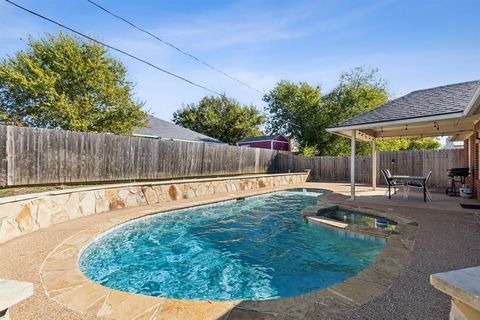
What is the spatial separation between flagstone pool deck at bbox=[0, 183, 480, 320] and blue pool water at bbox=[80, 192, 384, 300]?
0.52 metres

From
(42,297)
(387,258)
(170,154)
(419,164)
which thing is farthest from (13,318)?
(419,164)

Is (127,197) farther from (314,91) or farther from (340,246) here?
(314,91)

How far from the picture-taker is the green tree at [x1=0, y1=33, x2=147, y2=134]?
1267 cm

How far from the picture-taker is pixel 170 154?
10.2 metres

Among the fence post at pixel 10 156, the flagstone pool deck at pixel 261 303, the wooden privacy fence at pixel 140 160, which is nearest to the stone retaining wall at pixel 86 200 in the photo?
the flagstone pool deck at pixel 261 303

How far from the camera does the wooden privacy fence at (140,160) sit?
6.42 m

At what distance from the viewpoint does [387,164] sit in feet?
46.1

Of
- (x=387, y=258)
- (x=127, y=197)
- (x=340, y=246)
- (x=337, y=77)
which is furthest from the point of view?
(x=337, y=77)

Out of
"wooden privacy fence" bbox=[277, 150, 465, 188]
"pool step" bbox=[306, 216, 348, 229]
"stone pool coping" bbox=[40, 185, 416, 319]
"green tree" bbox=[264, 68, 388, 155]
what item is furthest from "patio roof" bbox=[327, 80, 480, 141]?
"green tree" bbox=[264, 68, 388, 155]

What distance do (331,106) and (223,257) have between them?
21.6 meters

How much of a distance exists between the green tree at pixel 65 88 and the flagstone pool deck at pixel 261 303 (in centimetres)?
1137

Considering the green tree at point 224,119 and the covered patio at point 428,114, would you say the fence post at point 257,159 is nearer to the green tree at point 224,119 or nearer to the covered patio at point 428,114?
the covered patio at point 428,114

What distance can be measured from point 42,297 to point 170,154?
8.01m

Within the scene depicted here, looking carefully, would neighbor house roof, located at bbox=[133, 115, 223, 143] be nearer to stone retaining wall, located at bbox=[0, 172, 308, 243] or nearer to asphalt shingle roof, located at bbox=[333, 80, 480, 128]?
stone retaining wall, located at bbox=[0, 172, 308, 243]
